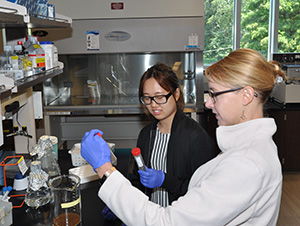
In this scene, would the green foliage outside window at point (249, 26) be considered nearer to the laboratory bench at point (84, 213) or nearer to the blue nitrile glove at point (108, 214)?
the laboratory bench at point (84, 213)

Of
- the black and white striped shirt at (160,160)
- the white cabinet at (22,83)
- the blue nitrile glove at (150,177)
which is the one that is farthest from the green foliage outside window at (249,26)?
the blue nitrile glove at (150,177)

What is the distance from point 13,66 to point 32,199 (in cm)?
70

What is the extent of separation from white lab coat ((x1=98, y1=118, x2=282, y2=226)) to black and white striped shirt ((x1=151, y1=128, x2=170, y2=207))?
0.78 meters

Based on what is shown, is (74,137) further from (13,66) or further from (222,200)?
(222,200)

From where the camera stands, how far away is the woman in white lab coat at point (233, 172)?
0.96 metres

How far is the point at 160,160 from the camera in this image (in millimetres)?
1908

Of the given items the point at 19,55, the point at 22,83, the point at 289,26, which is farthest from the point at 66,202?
the point at 289,26

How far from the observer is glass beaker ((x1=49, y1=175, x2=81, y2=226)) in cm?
142

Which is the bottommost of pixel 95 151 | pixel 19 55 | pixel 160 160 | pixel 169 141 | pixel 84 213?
pixel 84 213

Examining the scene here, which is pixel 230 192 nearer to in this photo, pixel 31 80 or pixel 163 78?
pixel 163 78

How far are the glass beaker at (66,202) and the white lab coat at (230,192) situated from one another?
0.40 meters

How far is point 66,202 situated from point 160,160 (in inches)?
24.3

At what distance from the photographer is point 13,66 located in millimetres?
1811

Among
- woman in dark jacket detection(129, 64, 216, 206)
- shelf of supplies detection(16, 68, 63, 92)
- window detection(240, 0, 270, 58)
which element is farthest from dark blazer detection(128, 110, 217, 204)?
window detection(240, 0, 270, 58)
